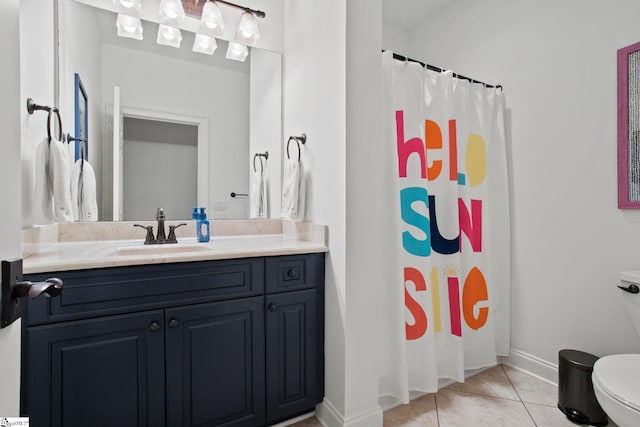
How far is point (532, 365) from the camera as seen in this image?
207 cm

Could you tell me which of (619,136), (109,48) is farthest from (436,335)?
(109,48)

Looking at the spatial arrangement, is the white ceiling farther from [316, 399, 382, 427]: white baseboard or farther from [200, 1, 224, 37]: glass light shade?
[316, 399, 382, 427]: white baseboard

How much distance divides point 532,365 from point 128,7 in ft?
10.6

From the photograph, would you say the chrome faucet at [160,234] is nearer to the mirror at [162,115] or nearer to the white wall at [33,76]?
the mirror at [162,115]

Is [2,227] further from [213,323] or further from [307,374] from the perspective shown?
[307,374]

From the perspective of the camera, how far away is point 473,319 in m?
2.05

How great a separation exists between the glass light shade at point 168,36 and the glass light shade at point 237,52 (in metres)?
0.29

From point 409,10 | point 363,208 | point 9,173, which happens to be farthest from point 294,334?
point 409,10

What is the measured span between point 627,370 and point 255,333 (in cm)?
159

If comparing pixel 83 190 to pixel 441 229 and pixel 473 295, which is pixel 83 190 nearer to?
pixel 441 229

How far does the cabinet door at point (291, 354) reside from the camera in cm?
151

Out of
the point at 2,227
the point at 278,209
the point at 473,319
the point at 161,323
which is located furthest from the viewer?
the point at 278,209

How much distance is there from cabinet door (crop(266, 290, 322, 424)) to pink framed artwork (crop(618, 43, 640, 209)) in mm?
1705

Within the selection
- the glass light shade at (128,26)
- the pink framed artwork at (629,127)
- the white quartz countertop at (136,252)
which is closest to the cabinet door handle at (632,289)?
the pink framed artwork at (629,127)
